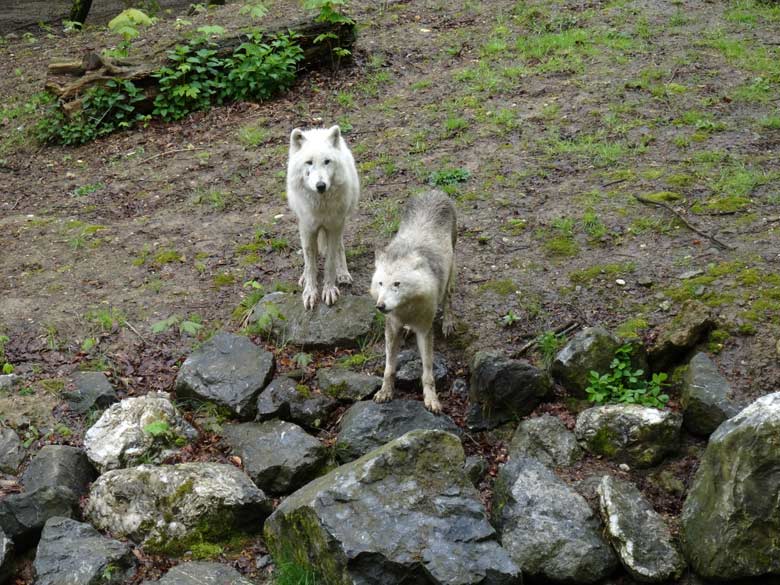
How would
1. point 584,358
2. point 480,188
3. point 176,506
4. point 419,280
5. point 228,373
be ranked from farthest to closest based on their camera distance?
1. point 480,188
2. point 228,373
3. point 584,358
4. point 419,280
5. point 176,506

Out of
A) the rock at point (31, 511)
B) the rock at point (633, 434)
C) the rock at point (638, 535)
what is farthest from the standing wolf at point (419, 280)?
the rock at point (31, 511)

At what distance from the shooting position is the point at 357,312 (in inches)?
295

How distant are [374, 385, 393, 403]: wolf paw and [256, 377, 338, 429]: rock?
0.45 meters

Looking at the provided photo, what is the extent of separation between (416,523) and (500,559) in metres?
0.57

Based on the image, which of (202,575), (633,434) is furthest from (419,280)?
(202,575)

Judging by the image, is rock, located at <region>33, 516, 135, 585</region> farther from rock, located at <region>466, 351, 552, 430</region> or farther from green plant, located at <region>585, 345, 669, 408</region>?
green plant, located at <region>585, 345, 669, 408</region>

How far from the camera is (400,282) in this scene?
5934mm

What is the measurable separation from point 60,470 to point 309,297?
2641 millimetres

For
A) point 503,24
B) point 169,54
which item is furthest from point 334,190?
point 503,24

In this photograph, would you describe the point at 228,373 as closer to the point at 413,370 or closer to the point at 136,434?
the point at 136,434

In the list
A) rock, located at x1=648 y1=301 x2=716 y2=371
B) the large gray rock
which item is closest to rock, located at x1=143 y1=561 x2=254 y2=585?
the large gray rock

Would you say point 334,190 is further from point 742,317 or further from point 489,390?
point 742,317

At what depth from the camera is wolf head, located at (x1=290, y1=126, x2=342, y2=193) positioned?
22.6ft

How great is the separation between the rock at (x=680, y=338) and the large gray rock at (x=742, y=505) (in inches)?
49.8
